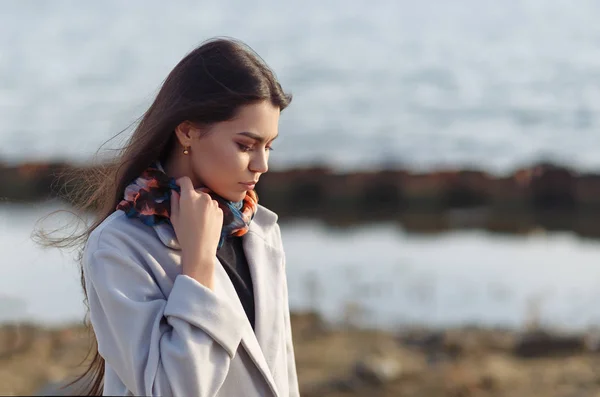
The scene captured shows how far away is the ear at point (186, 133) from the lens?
205 centimetres

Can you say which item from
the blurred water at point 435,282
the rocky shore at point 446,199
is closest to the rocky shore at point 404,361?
the blurred water at point 435,282

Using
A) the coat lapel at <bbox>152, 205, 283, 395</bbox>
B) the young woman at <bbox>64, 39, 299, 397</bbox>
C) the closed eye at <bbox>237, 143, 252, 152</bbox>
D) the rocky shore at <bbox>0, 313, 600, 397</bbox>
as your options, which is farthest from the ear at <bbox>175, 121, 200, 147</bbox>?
the rocky shore at <bbox>0, 313, 600, 397</bbox>

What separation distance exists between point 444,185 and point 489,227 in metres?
1.76

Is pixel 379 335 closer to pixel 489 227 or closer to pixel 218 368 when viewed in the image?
pixel 218 368

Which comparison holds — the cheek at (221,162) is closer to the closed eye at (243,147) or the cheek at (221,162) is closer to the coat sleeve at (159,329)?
the closed eye at (243,147)

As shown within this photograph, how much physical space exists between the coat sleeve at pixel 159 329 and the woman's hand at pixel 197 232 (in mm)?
36

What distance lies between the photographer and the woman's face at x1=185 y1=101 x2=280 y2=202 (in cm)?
201

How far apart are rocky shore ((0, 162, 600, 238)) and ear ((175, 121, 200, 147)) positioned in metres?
14.0

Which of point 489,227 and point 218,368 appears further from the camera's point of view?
point 489,227

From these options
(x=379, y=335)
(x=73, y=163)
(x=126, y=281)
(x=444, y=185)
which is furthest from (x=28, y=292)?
(x=444, y=185)

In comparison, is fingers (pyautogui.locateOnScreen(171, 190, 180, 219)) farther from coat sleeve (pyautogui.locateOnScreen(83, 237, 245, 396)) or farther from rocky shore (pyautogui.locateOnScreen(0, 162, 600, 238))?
rocky shore (pyautogui.locateOnScreen(0, 162, 600, 238))

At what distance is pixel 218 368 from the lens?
1996 mm

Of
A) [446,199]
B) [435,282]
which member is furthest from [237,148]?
[446,199]

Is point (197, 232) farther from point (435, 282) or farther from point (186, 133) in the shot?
point (435, 282)
